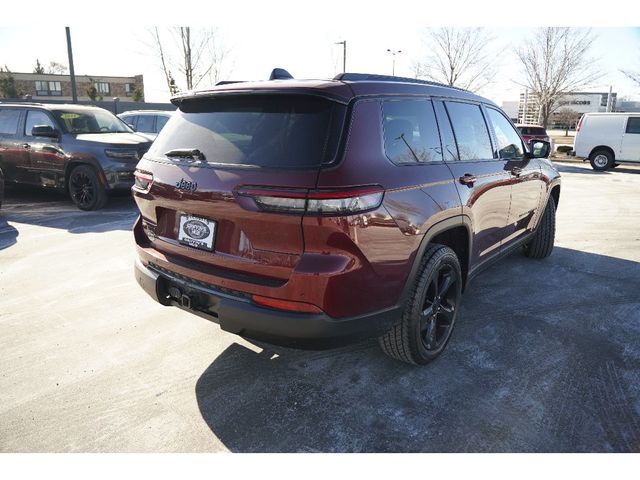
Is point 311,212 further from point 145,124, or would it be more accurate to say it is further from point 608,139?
point 608,139

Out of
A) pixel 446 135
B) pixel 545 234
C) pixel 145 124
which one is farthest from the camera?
pixel 145 124

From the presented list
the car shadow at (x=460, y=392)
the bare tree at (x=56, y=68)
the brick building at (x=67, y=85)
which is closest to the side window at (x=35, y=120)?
the car shadow at (x=460, y=392)

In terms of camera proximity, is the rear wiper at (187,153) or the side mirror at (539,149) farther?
the side mirror at (539,149)

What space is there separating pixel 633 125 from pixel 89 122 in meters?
17.5

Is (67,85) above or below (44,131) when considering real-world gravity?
above

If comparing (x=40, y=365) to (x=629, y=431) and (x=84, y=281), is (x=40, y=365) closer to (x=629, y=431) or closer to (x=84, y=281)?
(x=84, y=281)

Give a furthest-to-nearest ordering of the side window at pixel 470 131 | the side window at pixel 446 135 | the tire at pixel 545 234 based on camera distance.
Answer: the tire at pixel 545 234
the side window at pixel 470 131
the side window at pixel 446 135

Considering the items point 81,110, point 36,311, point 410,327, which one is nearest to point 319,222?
point 410,327

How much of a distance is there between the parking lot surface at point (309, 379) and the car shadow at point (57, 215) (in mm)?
1981

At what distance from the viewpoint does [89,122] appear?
8539mm

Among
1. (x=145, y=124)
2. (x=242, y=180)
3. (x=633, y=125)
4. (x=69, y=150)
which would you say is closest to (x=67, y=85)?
(x=145, y=124)

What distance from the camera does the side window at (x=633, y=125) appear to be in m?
16.3

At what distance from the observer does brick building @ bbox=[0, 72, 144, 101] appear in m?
55.2

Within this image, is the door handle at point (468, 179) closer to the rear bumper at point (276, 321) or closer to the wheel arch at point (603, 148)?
the rear bumper at point (276, 321)
